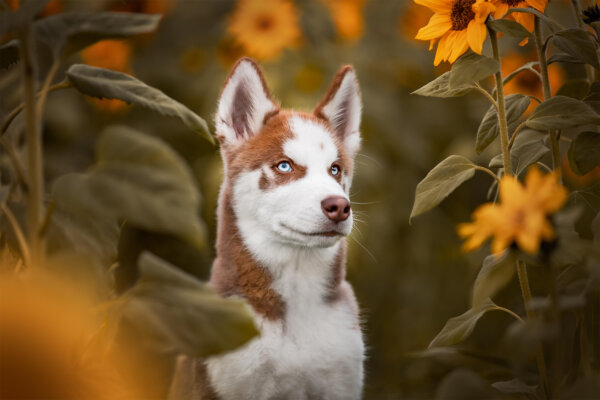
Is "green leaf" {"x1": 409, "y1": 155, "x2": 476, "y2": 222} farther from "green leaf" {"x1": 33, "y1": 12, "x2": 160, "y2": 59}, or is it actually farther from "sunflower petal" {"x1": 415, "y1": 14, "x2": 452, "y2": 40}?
"green leaf" {"x1": 33, "y1": 12, "x2": 160, "y2": 59}

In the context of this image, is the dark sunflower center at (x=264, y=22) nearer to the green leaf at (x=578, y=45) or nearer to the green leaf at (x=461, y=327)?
the green leaf at (x=578, y=45)

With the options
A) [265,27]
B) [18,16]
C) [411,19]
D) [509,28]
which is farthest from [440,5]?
[411,19]

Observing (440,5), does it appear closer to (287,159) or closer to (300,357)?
(287,159)

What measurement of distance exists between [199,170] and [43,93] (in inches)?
80.9

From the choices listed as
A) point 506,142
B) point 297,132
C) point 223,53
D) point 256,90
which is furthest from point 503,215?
point 223,53

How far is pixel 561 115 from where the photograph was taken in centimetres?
124

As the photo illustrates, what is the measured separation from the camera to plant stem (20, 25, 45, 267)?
3.41 ft

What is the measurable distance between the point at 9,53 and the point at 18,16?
300mm

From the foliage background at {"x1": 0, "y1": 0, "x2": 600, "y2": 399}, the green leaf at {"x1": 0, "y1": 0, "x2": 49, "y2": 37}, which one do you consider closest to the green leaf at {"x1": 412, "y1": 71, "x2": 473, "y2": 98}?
the green leaf at {"x1": 0, "y1": 0, "x2": 49, "y2": 37}

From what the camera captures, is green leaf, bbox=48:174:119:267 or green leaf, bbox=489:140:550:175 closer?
green leaf, bbox=48:174:119:267

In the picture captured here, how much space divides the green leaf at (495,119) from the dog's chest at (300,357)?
1.70ft

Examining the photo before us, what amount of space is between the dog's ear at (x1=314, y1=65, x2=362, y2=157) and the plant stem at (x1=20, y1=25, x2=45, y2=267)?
3.02 feet

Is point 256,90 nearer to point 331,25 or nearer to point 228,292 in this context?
point 228,292

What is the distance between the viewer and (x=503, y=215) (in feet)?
3.34
